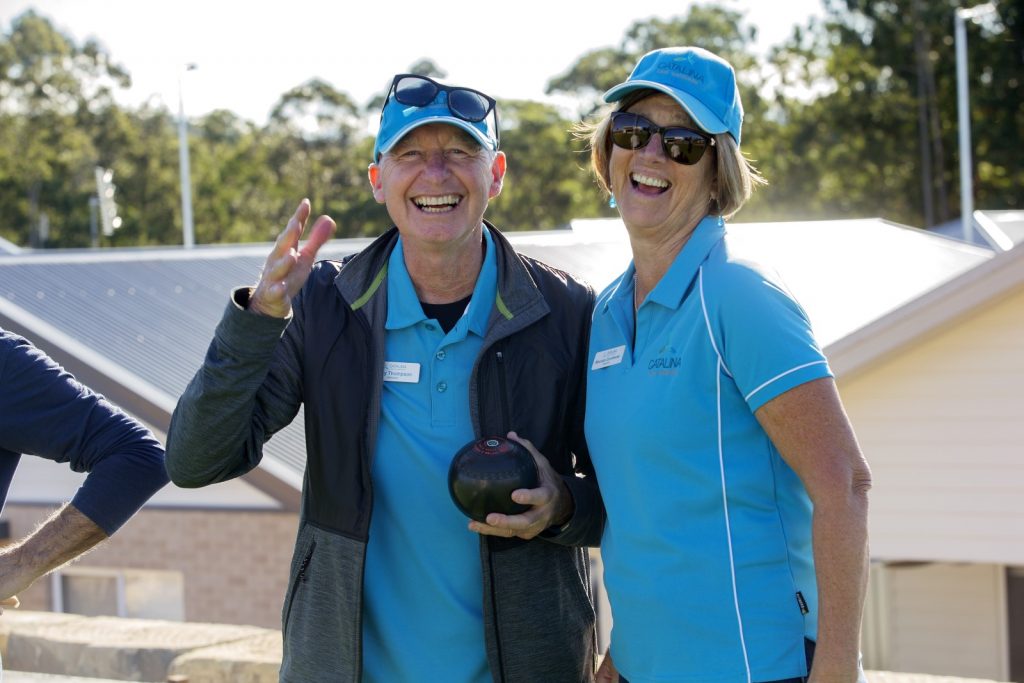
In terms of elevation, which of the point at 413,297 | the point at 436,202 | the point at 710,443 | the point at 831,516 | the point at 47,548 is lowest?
the point at 47,548

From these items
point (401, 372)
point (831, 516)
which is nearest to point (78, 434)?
point (401, 372)

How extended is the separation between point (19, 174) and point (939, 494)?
4783 centimetres

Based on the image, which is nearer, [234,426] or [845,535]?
[845,535]

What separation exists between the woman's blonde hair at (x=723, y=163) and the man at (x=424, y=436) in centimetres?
33

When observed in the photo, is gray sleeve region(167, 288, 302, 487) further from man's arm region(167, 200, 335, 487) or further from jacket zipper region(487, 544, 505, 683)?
jacket zipper region(487, 544, 505, 683)

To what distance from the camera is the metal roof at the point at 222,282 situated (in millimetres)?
11328

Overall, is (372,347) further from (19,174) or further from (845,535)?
(19,174)

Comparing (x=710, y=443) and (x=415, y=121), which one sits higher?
(x=415, y=121)

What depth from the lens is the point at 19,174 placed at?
5034cm

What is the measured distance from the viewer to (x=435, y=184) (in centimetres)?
336

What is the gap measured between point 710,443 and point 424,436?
0.86m

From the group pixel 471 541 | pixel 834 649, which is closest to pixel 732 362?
pixel 834 649

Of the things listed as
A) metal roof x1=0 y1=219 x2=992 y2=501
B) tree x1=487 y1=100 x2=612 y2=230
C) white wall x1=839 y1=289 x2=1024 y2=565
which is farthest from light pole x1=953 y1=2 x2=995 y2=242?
tree x1=487 y1=100 x2=612 y2=230

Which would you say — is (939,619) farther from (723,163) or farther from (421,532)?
(723,163)
